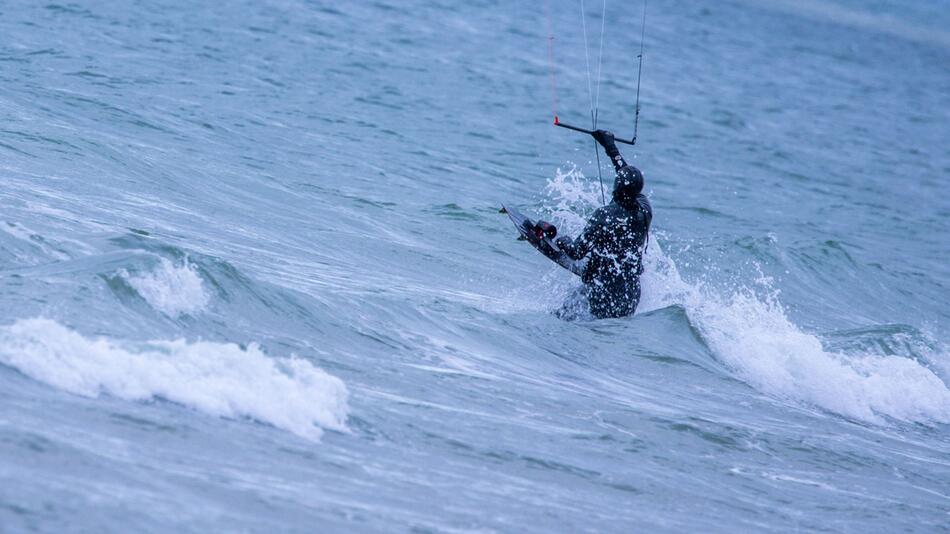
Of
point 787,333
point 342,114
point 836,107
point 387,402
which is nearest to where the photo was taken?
point 387,402

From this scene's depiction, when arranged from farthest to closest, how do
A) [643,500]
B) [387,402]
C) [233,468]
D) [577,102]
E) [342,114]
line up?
1. [577,102]
2. [342,114]
3. [387,402]
4. [643,500]
5. [233,468]

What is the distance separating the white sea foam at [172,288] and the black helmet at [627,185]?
337cm

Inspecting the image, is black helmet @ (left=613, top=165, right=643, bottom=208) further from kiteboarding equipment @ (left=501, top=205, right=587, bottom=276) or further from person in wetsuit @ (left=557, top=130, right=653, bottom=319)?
kiteboarding equipment @ (left=501, top=205, right=587, bottom=276)

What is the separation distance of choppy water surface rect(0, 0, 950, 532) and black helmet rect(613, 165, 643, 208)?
3.45ft

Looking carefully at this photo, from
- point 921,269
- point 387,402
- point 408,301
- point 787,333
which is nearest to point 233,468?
point 387,402

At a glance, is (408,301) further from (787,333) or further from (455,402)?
(787,333)

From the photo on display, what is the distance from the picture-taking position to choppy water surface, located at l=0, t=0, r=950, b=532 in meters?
6.41

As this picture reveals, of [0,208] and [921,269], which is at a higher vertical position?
[0,208]

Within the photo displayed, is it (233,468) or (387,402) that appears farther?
(387,402)

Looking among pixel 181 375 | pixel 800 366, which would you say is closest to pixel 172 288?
pixel 181 375

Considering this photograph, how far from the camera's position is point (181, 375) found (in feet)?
22.7

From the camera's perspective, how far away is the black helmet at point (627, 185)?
1035 cm

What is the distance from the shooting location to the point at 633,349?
1052cm

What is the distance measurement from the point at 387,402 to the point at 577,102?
22147 mm
